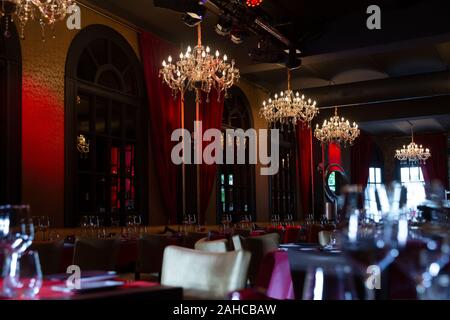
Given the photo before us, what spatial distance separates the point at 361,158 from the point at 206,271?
17298 millimetres

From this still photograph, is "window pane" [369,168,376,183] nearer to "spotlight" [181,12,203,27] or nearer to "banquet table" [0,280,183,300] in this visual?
"spotlight" [181,12,203,27]

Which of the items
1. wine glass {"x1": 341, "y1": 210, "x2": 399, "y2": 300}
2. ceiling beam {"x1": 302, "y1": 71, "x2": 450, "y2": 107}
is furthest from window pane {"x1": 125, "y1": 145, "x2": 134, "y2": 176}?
Result: wine glass {"x1": 341, "y1": 210, "x2": 399, "y2": 300}

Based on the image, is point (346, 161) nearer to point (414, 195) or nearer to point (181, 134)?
point (181, 134)

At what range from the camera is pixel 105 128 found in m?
7.51

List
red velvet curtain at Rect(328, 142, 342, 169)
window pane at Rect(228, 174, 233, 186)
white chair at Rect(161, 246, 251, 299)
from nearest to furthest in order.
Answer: white chair at Rect(161, 246, 251, 299)
window pane at Rect(228, 174, 233, 186)
red velvet curtain at Rect(328, 142, 342, 169)

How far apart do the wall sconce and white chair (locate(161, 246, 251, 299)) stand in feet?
17.3

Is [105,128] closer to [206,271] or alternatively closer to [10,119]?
[10,119]

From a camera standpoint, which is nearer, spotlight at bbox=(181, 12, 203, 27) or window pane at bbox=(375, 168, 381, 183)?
spotlight at bbox=(181, 12, 203, 27)

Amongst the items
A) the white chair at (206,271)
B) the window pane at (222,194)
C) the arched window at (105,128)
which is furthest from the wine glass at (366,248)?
the window pane at (222,194)

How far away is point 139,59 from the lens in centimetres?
816

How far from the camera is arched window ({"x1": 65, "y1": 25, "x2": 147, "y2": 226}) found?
6.76 m

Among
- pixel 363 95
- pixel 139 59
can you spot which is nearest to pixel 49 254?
pixel 139 59

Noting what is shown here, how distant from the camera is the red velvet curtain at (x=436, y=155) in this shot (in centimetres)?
1923

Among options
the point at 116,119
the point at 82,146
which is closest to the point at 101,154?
the point at 82,146
